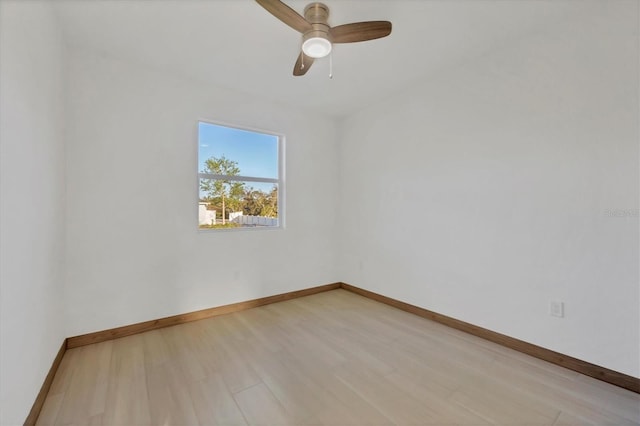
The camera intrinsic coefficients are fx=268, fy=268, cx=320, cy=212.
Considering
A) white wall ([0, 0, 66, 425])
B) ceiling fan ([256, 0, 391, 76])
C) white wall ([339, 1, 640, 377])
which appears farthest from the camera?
white wall ([339, 1, 640, 377])

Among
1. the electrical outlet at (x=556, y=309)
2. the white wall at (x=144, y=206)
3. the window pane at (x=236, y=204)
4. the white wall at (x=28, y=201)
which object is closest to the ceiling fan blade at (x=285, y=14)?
the white wall at (x=28, y=201)

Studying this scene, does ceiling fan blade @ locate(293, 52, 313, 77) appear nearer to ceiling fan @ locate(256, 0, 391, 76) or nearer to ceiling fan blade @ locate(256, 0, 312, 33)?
ceiling fan @ locate(256, 0, 391, 76)

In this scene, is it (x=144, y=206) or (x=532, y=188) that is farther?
(x=144, y=206)

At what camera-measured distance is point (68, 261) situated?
7.74 feet

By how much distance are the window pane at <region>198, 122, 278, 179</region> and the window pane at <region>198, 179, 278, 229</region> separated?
16 centimetres

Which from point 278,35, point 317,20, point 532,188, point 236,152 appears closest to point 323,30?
point 317,20

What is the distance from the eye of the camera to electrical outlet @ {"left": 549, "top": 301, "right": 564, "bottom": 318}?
212 centimetres

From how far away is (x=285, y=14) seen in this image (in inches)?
65.3

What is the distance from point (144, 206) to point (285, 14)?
2.21 metres

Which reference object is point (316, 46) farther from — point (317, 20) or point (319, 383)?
point (319, 383)

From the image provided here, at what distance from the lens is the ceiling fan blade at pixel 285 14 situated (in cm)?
156

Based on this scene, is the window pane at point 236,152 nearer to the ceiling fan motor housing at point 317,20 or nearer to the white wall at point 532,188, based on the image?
the white wall at point 532,188

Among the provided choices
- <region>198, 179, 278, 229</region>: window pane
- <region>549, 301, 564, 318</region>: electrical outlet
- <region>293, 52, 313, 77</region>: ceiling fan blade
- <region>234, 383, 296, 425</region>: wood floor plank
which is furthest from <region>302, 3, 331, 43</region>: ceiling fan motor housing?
<region>549, 301, 564, 318</region>: electrical outlet

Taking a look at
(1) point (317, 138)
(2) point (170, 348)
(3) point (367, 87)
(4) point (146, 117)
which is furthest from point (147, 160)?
(3) point (367, 87)
